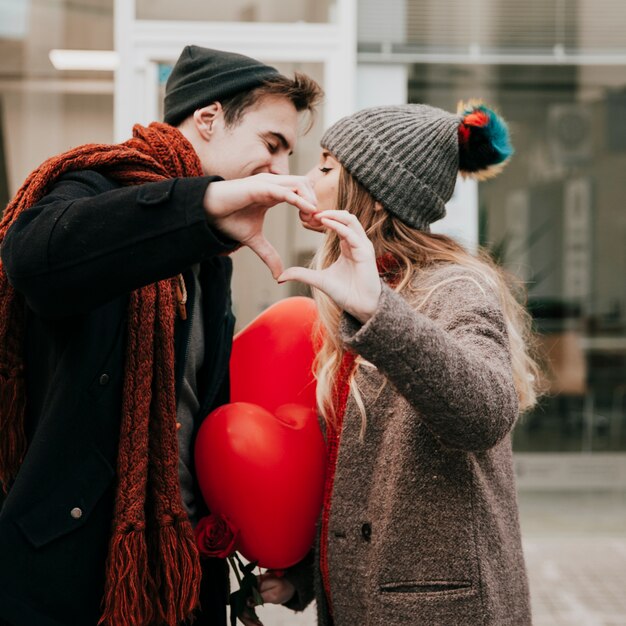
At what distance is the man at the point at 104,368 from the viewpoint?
141 centimetres

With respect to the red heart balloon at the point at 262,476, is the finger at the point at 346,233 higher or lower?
higher

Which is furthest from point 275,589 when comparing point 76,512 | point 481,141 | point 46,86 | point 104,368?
point 46,86

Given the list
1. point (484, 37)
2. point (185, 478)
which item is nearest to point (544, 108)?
point (484, 37)

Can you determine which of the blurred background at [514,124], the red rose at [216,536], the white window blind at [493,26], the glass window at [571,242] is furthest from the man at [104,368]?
the glass window at [571,242]

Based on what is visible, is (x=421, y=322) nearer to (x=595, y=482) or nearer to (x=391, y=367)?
(x=391, y=367)

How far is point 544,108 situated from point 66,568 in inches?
221

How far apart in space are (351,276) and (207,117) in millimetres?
772

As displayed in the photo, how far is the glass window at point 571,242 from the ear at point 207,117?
Answer: 450cm

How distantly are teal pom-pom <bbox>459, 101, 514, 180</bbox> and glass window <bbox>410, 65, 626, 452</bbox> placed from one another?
430cm

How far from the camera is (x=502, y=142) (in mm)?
2059

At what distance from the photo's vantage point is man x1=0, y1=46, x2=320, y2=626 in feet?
4.62

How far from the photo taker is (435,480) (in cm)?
171

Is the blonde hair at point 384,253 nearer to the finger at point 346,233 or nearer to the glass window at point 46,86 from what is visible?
the finger at point 346,233

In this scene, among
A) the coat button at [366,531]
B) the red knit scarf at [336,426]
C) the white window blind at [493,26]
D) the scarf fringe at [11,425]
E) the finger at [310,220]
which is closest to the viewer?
the finger at [310,220]
